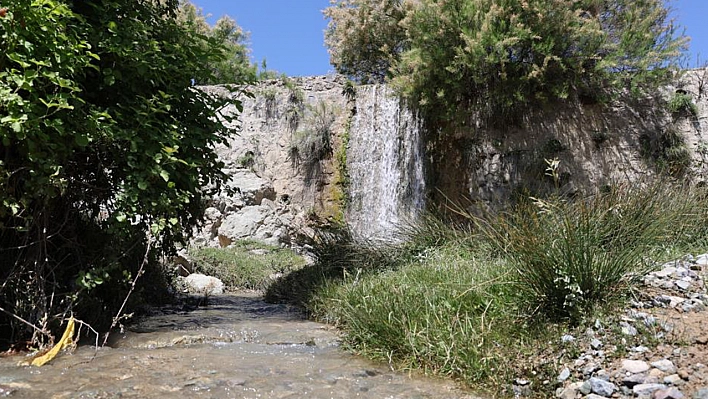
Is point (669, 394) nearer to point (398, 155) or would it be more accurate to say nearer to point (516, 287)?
point (516, 287)

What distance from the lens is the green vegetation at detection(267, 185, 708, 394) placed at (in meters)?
3.28

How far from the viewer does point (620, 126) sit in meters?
10.1

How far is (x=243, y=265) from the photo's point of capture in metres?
9.89

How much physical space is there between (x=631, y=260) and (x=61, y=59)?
157 inches

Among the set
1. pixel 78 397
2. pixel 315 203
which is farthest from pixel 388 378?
pixel 315 203

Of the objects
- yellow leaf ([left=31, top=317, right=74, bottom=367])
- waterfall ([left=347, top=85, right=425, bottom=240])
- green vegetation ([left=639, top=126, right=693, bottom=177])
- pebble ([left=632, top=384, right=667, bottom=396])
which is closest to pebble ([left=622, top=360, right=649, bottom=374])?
pebble ([left=632, top=384, right=667, bottom=396])

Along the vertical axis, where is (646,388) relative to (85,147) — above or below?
below

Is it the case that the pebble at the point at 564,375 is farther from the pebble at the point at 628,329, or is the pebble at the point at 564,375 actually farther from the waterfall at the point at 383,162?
the waterfall at the point at 383,162

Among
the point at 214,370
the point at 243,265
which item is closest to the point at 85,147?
the point at 214,370

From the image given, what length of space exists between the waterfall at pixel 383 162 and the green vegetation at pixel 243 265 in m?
1.74

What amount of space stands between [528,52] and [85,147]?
794 centimetres

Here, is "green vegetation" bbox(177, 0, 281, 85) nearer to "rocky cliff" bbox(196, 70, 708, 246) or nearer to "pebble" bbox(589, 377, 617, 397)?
"rocky cliff" bbox(196, 70, 708, 246)

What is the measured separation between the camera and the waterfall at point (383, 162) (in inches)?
444

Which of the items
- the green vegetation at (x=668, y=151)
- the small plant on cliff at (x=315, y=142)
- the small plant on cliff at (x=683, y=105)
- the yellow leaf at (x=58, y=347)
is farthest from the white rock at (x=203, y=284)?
the small plant on cliff at (x=683, y=105)
